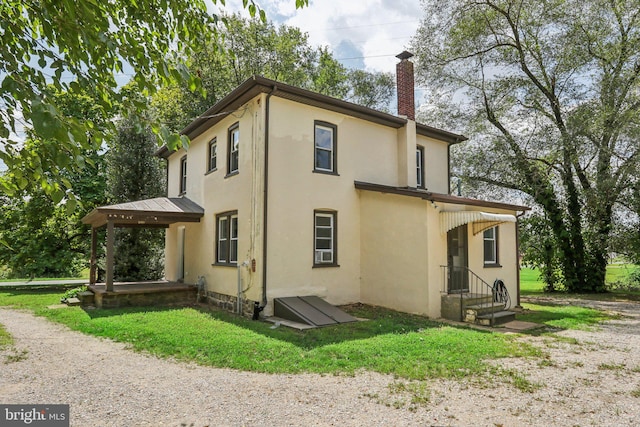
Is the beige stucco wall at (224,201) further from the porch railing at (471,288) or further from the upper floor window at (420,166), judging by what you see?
the upper floor window at (420,166)

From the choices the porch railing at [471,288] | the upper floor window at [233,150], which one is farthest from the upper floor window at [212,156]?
the porch railing at [471,288]

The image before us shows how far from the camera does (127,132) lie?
19000mm

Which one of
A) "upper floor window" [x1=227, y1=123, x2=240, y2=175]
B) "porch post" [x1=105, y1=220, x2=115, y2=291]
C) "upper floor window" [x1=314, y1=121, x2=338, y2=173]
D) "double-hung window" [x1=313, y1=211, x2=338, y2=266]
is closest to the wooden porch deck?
"porch post" [x1=105, y1=220, x2=115, y2=291]

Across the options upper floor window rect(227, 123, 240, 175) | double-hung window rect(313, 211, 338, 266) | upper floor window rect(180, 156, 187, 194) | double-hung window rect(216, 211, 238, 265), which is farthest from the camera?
upper floor window rect(180, 156, 187, 194)

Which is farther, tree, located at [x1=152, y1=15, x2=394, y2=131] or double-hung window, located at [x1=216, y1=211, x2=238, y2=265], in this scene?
tree, located at [x1=152, y1=15, x2=394, y2=131]

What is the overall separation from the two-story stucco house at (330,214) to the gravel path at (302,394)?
13.5ft

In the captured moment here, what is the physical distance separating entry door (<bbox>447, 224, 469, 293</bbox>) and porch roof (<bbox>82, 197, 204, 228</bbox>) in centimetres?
814

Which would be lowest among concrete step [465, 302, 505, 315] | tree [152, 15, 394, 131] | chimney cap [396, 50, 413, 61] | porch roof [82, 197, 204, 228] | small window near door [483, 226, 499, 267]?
concrete step [465, 302, 505, 315]

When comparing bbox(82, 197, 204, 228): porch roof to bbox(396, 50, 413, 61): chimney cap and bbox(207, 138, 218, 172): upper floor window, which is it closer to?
bbox(207, 138, 218, 172): upper floor window

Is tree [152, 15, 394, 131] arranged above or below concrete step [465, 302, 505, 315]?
above

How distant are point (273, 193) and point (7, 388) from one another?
21.3ft

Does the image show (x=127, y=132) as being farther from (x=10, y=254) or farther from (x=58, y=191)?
(x=58, y=191)

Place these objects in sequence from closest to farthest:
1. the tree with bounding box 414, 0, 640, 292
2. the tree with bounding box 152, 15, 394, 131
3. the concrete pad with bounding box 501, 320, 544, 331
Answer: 1. the concrete pad with bounding box 501, 320, 544, 331
2. the tree with bounding box 414, 0, 640, 292
3. the tree with bounding box 152, 15, 394, 131

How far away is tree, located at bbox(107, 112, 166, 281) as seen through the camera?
17969mm
